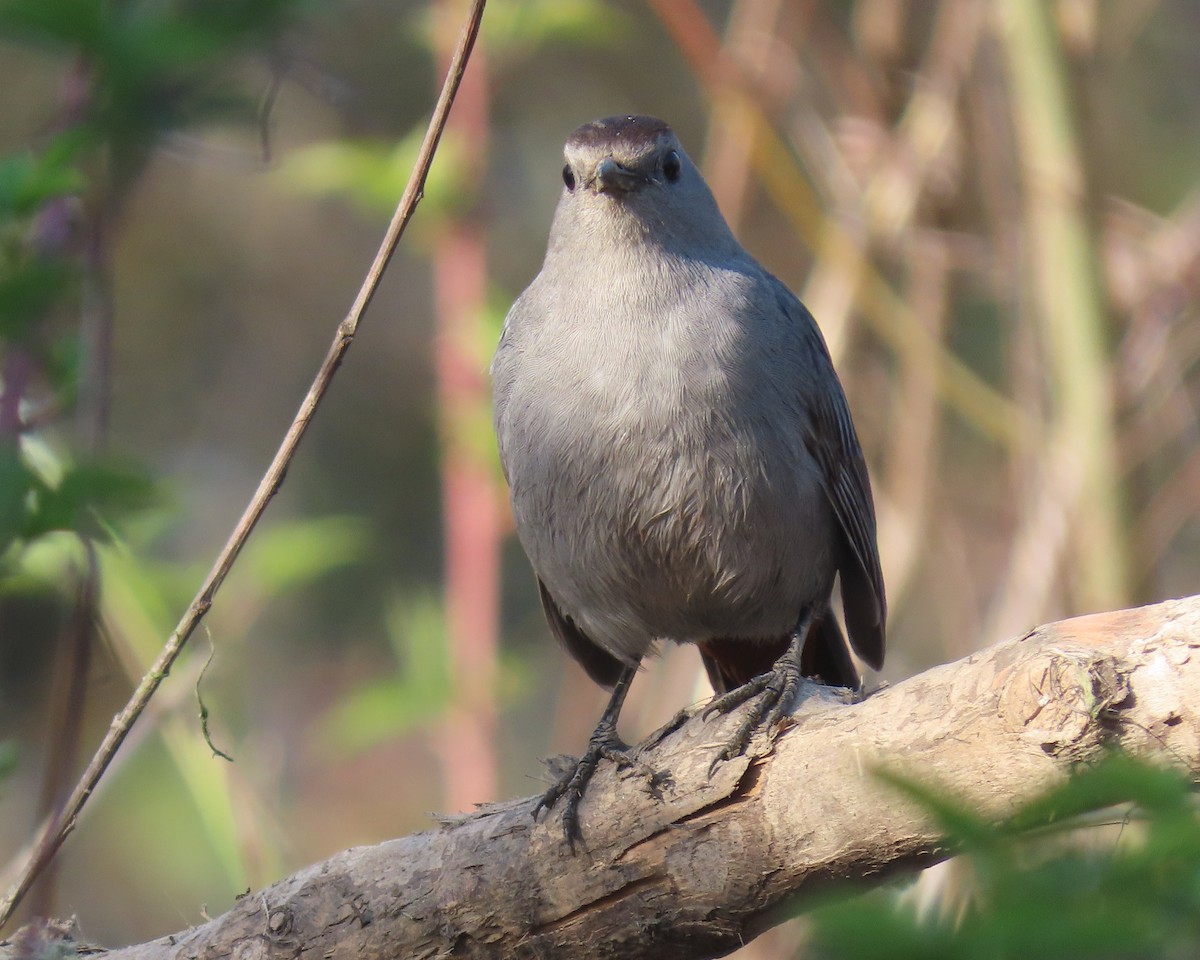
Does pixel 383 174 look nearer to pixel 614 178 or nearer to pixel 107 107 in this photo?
pixel 614 178

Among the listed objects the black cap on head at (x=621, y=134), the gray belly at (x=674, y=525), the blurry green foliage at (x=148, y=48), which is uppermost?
the blurry green foliage at (x=148, y=48)

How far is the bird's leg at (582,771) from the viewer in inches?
121

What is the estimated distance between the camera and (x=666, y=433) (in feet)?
11.6

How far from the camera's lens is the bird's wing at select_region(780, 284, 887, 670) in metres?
4.00

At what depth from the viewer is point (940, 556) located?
561 centimetres

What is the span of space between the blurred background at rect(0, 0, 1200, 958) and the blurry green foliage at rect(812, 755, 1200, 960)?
0.96 meters

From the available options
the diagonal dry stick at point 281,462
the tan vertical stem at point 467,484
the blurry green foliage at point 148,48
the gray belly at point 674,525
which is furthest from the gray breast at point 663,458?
the blurry green foliage at point 148,48

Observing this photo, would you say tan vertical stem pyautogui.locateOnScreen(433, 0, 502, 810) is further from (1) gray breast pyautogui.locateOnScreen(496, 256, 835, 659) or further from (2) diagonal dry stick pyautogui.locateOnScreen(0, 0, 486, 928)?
(2) diagonal dry stick pyautogui.locateOnScreen(0, 0, 486, 928)

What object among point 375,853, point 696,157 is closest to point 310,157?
point 375,853

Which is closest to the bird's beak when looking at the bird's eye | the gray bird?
the gray bird

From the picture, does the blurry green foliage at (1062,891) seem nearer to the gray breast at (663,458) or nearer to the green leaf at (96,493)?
the green leaf at (96,493)

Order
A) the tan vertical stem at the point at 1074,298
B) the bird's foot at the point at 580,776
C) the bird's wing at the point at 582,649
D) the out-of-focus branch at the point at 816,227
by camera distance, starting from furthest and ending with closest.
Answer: the out-of-focus branch at the point at 816,227, the tan vertical stem at the point at 1074,298, the bird's wing at the point at 582,649, the bird's foot at the point at 580,776

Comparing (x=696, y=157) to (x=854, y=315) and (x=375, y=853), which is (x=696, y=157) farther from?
(x=375, y=853)

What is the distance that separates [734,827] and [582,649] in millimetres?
1820
